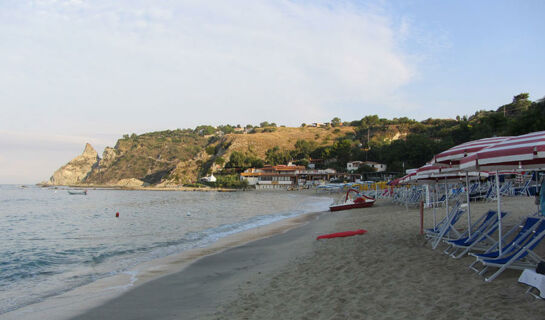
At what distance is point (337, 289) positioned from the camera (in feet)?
16.6

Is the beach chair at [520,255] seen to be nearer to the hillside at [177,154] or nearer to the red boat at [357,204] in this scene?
the red boat at [357,204]

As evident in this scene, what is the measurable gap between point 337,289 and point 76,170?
578 feet

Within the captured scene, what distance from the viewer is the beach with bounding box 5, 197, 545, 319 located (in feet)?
13.0

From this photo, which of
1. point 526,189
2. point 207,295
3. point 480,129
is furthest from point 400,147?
point 207,295

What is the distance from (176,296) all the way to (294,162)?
9318cm

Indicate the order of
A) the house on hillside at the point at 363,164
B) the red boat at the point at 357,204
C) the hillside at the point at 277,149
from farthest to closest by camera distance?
the house on hillside at the point at 363,164 < the hillside at the point at 277,149 < the red boat at the point at 357,204

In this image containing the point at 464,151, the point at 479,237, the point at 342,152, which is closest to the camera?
the point at 479,237

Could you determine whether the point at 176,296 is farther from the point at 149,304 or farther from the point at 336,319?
the point at 336,319

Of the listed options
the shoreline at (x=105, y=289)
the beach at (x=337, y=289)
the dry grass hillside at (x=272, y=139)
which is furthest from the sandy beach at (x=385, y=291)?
the dry grass hillside at (x=272, y=139)

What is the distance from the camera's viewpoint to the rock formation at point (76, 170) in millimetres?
156500

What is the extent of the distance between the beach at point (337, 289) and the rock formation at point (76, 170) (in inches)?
6496

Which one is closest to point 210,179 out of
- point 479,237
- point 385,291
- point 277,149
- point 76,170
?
point 277,149

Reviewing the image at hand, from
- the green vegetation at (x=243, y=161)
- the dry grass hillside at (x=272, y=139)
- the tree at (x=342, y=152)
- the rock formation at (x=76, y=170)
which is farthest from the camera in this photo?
the rock formation at (x=76, y=170)

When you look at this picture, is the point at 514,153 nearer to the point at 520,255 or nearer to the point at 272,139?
the point at 520,255
